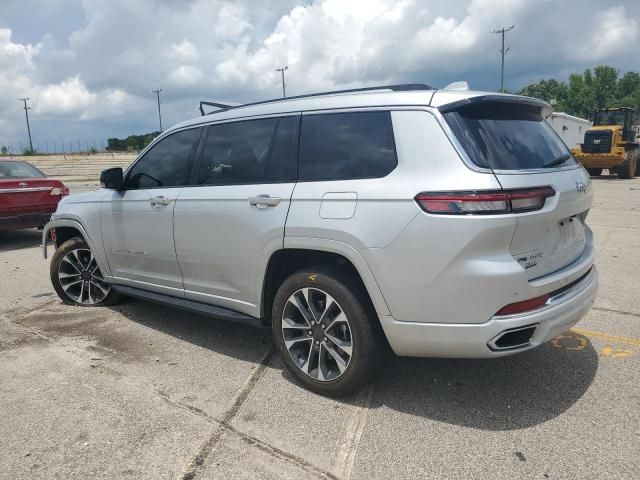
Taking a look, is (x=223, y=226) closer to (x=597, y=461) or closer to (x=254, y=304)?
(x=254, y=304)

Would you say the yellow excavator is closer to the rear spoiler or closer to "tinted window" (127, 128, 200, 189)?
the rear spoiler

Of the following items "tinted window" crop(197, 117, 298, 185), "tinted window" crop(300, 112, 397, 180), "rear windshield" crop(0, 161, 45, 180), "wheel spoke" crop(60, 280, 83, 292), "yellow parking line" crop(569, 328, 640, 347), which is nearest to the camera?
"tinted window" crop(300, 112, 397, 180)

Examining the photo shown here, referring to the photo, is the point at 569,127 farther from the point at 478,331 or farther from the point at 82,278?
the point at 478,331

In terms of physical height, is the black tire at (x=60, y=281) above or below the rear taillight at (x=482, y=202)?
below

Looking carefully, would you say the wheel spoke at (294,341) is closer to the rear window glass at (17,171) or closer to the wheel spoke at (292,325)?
the wheel spoke at (292,325)

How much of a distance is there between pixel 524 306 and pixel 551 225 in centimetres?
50

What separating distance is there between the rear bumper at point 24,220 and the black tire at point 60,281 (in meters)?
4.13

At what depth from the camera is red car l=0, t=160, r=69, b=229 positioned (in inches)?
341

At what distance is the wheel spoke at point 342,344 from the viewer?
10.2 feet

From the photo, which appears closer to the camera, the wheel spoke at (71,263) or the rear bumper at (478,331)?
the rear bumper at (478,331)

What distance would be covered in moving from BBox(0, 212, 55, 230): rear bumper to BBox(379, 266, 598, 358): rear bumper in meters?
8.17

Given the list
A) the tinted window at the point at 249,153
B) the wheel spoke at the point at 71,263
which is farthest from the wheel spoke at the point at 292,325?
the wheel spoke at the point at 71,263

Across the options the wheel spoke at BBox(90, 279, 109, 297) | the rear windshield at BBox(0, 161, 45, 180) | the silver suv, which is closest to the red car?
the rear windshield at BBox(0, 161, 45, 180)

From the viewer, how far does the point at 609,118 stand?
22609mm
